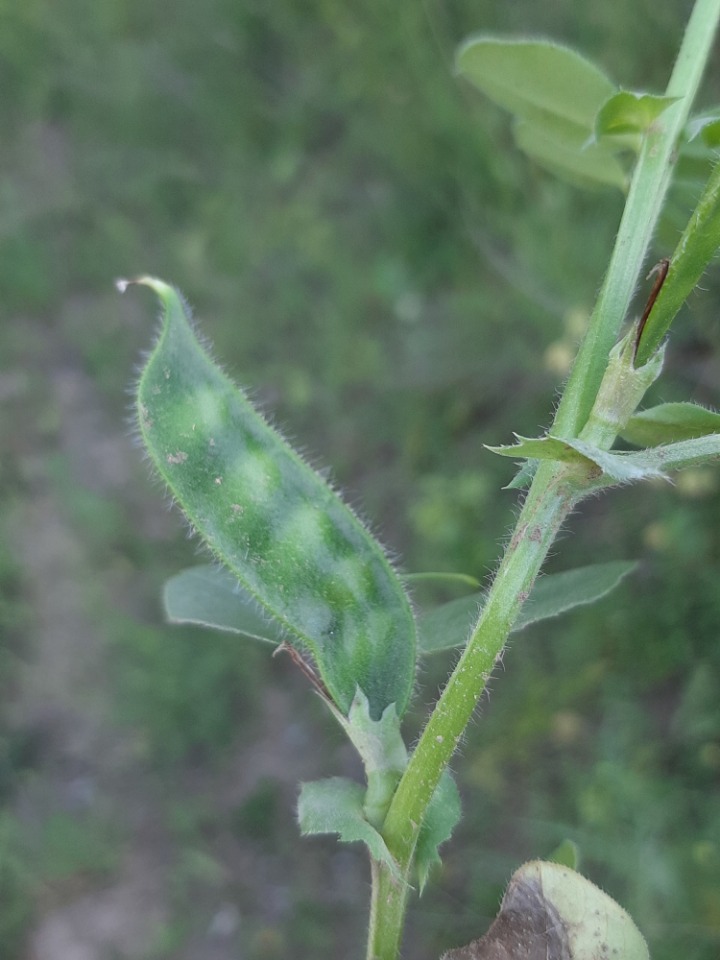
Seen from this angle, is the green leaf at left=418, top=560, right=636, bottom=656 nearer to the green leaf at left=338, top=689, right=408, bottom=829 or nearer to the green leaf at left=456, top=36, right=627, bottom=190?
the green leaf at left=338, top=689, right=408, bottom=829

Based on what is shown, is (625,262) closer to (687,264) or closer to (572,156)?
(687,264)

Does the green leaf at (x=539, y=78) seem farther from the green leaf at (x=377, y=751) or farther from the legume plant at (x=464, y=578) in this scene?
the green leaf at (x=377, y=751)

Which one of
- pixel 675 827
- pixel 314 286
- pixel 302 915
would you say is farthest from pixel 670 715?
pixel 314 286

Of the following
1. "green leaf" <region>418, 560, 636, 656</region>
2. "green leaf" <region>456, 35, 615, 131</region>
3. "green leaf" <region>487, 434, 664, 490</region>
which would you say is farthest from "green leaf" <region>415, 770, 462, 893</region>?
"green leaf" <region>456, 35, 615, 131</region>

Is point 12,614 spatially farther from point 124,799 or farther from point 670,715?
point 670,715

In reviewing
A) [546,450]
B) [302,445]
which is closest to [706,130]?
[546,450]
